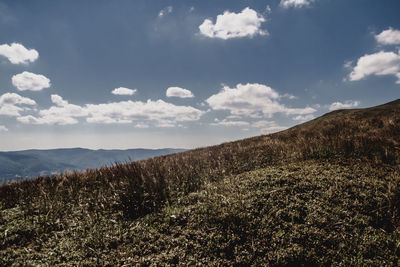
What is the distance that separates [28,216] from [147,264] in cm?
359

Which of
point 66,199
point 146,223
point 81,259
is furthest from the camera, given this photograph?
point 66,199

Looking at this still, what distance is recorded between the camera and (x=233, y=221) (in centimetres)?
315

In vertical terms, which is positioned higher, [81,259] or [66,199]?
[66,199]

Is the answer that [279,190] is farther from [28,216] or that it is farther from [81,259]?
[28,216]

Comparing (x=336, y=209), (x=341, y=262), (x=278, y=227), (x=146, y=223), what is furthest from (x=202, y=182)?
(x=341, y=262)

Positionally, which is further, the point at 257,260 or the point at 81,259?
the point at 81,259

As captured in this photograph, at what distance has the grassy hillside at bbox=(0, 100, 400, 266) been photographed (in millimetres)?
2645

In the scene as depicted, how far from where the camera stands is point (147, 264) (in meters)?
2.62

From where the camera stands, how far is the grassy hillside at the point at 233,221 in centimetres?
264

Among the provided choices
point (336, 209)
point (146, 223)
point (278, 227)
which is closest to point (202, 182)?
point (146, 223)

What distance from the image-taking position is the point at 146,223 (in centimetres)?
358

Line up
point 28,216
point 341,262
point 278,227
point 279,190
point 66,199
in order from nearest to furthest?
point 341,262 < point 278,227 < point 279,190 < point 28,216 < point 66,199

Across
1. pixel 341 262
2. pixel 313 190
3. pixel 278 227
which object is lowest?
pixel 341 262

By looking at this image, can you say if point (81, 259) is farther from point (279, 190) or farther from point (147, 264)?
point (279, 190)
